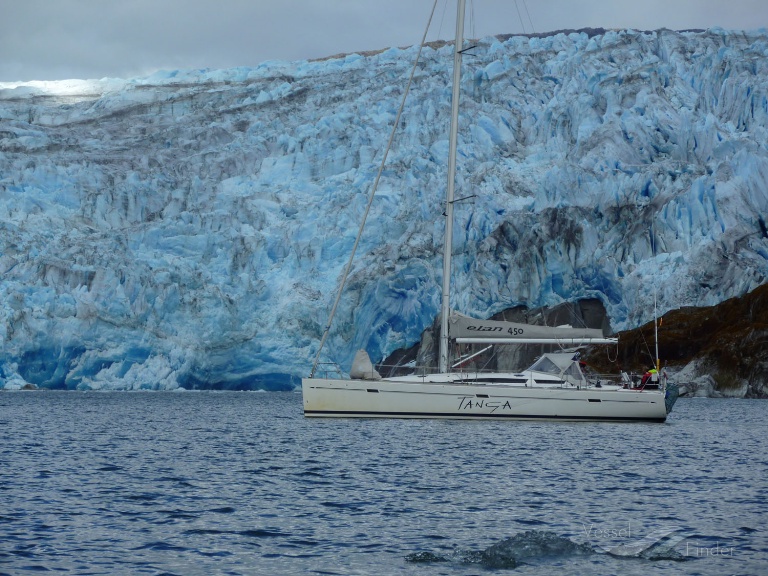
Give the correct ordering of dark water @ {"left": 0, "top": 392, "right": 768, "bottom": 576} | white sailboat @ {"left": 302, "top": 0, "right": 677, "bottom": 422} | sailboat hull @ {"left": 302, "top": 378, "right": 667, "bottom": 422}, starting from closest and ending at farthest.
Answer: dark water @ {"left": 0, "top": 392, "right": 768, "bottom": 576} → sailboat hull @ {"left": 302, "top": 378, "right": 667, "bottom": 422} → white sailboat @ {"left": 302, "top": 0, "right": 677, "bottom": 422}

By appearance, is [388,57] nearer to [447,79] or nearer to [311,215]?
[447,79]

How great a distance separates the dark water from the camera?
1178 centimetres

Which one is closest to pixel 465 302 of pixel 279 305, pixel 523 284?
pixel 523 284

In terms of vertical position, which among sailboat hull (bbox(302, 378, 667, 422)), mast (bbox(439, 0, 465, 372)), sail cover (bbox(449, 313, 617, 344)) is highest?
mast (bbox(439, 0, 465, 372))

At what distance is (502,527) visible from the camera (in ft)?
45.6

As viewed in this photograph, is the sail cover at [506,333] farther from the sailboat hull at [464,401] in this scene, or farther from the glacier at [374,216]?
the glacier at [374,216]

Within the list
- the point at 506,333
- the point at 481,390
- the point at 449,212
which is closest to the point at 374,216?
the point at 449,212

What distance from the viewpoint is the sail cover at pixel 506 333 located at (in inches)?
1193

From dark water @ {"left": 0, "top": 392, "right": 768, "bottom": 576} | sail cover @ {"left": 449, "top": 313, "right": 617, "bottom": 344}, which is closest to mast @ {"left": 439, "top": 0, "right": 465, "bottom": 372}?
sail cover @ {"left": 449, "top": 313, "right": 617, "bottom": 344}

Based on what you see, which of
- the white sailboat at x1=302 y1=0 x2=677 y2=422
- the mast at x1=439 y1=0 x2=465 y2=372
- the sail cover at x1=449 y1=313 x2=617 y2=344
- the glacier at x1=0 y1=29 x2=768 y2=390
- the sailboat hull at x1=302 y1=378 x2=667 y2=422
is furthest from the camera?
the glacier at x1=0 y1=29 x2=768 y2=390

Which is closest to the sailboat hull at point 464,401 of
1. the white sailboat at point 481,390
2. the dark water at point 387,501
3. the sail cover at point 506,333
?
the white sailboat at point 481,390

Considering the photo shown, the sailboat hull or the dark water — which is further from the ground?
the sailboat hull

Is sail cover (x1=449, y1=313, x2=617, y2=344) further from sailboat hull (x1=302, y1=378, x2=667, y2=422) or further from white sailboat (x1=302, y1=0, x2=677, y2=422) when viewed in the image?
sailboat hull (x1=302, y1=378, x2=667, y2=422)

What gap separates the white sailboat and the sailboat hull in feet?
0.09
